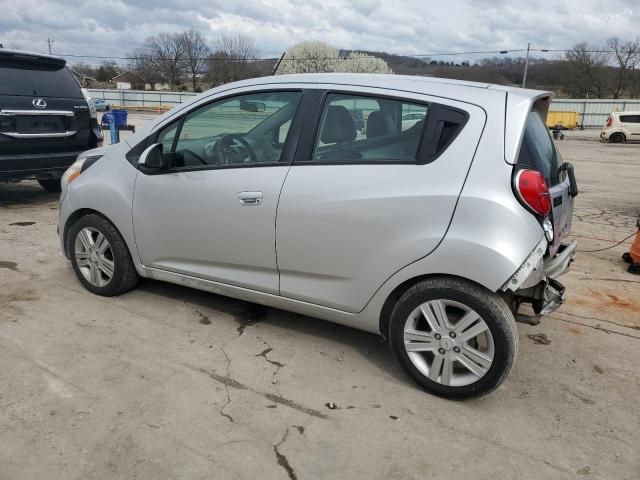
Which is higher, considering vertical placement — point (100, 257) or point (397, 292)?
point (397, 292)

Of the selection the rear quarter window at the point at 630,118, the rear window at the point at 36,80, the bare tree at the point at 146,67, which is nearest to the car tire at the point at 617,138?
the rear quarter window at the point at 630,118

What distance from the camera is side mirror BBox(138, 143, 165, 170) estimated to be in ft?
12.0

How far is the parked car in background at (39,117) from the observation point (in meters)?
6.25

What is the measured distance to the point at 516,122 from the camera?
9.27 feet

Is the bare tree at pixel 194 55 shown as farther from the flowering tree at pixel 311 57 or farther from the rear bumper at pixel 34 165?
the rear bumper at pixel 34 165

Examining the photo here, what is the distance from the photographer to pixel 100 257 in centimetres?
414

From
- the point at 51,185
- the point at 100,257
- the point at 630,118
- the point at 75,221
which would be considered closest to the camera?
the point at 100,257

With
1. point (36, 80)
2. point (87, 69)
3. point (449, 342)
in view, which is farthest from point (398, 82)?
point (87, 69)

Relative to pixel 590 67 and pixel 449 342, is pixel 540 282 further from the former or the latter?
pixel 590 67

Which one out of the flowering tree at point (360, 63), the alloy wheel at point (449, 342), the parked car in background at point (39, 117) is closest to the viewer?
the alloy wheel at point (449, 342)

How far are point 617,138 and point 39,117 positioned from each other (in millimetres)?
28937

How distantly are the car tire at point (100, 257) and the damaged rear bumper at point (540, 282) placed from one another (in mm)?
2810

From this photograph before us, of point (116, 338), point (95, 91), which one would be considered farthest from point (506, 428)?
point (95, 91)

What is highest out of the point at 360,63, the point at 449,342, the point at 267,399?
the point at 360,63
